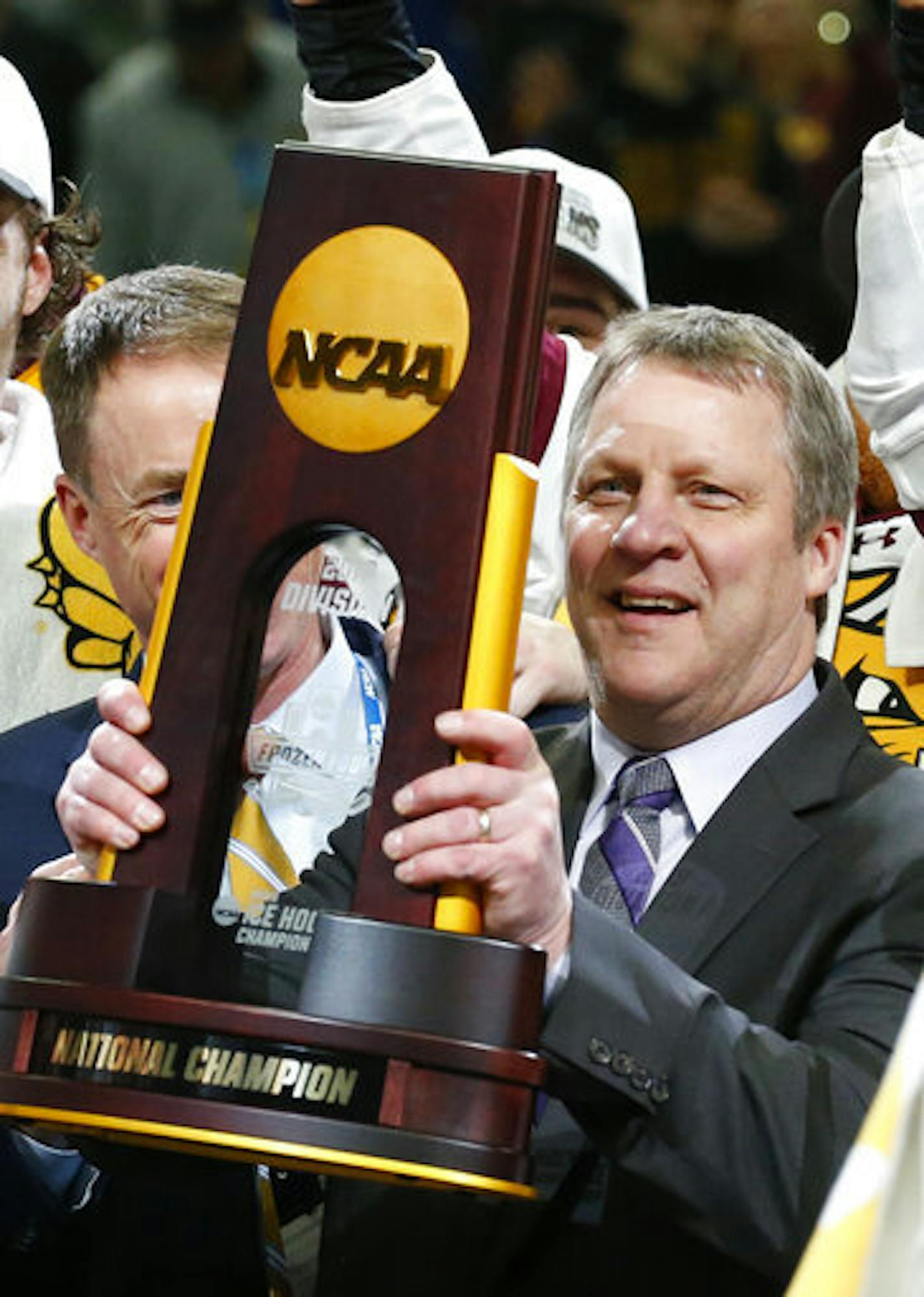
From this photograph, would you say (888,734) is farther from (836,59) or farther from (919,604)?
(836,59)

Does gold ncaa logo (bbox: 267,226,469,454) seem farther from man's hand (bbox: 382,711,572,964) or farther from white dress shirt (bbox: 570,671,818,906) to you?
white dress shirt (bbox: 570,671,818,906)

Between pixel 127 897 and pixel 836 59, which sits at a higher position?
pixel 836 59

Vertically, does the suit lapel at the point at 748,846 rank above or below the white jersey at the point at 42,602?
below

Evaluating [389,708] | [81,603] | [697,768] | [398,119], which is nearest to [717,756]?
[697,768]

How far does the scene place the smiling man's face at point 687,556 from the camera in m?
1.66

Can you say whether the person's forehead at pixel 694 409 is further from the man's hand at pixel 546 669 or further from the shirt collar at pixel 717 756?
the man's hand at pixel 546 669

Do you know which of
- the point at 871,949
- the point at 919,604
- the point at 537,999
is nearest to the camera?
the point at 537,999

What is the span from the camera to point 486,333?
4.04 feet

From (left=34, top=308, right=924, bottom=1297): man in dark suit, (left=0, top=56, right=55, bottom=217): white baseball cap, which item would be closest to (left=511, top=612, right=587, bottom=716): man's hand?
(left=34, top=308, right=924, bottom=1297): man in dark suit

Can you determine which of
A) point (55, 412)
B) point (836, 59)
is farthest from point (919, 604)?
point (836, 59)

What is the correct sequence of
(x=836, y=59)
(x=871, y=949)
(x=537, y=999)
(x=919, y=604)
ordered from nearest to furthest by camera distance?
(x=537, y=999) → (x=871, y=949) → (x=919, y=604) → (x=836, y=59)

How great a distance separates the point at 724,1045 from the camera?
1.34 metres

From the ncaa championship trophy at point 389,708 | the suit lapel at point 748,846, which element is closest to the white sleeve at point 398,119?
the suit lapel at point 748,846

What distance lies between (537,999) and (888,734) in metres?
0.96
